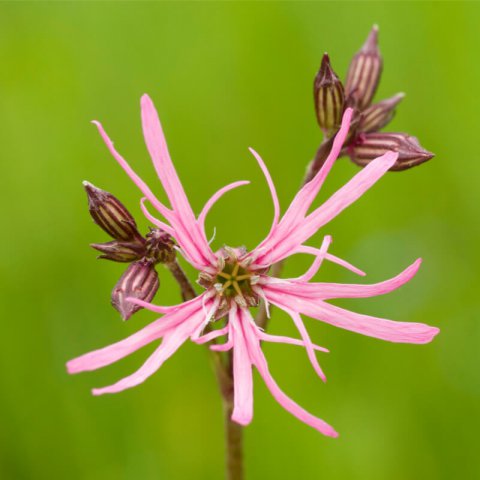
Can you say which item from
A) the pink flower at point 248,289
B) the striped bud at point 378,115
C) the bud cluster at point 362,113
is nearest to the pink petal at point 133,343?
A: the pink flower at point 248,289

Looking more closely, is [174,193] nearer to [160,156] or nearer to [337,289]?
[160,156]

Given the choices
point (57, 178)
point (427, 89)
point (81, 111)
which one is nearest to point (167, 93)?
point (81, 111)

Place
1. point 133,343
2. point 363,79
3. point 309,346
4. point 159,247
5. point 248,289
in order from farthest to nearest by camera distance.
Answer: point 363,79 → point 248,289 → point 159,247 → point 309,346 → point 133,343

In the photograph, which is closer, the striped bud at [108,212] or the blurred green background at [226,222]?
the striped bud at [108,212]

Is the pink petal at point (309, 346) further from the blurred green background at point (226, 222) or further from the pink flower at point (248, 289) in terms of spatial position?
the blurred green background at point (226, 222)

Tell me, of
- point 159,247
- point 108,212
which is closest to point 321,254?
point 159,247

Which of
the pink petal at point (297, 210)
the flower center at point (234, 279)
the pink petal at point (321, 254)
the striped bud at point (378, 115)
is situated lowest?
the flower center at point (234, 279)

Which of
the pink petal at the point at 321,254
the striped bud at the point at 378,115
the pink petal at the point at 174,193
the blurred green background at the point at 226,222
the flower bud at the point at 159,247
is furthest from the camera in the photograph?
the blurred green background at the point at 226,222
